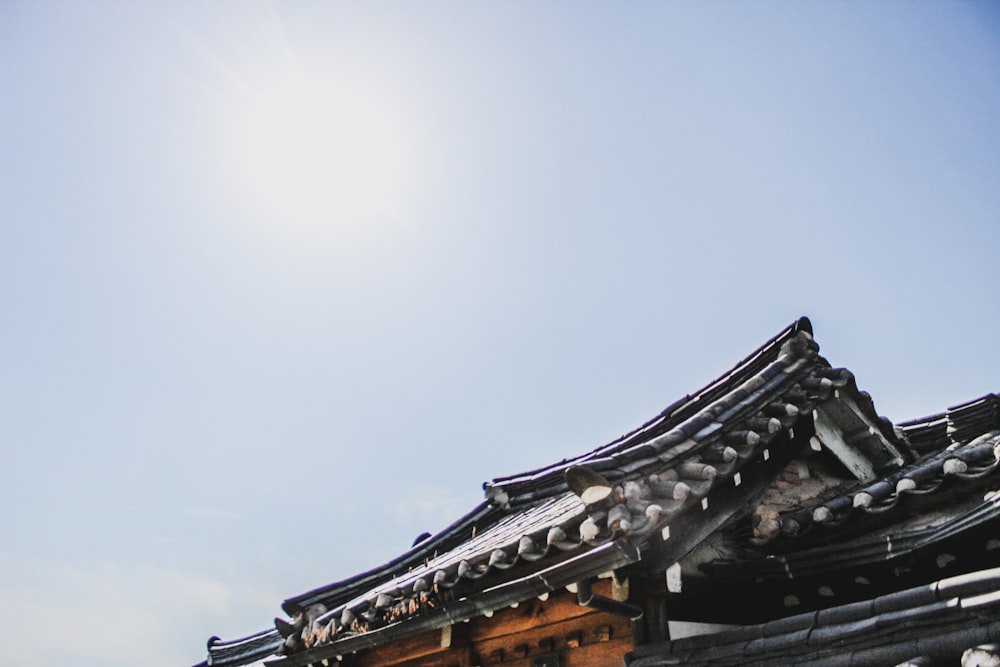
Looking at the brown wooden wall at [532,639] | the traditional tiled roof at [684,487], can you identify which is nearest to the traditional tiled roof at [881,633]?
the traditional tiled roof at [684,487]

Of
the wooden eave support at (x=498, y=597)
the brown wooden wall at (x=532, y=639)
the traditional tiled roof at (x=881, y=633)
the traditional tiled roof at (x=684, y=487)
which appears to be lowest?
the traditional tiled roof at (x=881, y=633)

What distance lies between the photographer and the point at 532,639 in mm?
6945

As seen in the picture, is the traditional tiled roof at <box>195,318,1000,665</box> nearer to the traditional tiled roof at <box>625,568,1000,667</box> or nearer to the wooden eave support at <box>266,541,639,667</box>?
the wooden eave support at <box>266,541,639,667</box>

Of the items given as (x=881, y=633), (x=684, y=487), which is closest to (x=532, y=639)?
(x=684, y=487)

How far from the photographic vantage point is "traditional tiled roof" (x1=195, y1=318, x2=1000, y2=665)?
5367 mm

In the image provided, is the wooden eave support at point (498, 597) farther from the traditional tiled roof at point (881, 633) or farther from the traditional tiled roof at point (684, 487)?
the traditional tiled roof at point (881, 633)

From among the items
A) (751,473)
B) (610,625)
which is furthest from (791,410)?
(610,625)

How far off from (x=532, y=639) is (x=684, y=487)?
2638 millimetres

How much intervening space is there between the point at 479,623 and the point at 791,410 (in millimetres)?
4228

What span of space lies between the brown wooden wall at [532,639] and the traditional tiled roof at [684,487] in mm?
791

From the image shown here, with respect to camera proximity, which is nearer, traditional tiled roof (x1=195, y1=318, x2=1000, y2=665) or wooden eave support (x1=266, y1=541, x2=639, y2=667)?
wooden eave support (x1=266, y1=541, x2=639, y2=667)

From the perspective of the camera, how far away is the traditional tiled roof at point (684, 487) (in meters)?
5.37

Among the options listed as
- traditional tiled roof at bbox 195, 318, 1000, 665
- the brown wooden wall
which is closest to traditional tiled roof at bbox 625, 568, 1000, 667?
traditional tiled roof at bbox 195, 318, 1000, 665

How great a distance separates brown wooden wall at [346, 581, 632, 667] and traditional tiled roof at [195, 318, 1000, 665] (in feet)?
2.60
